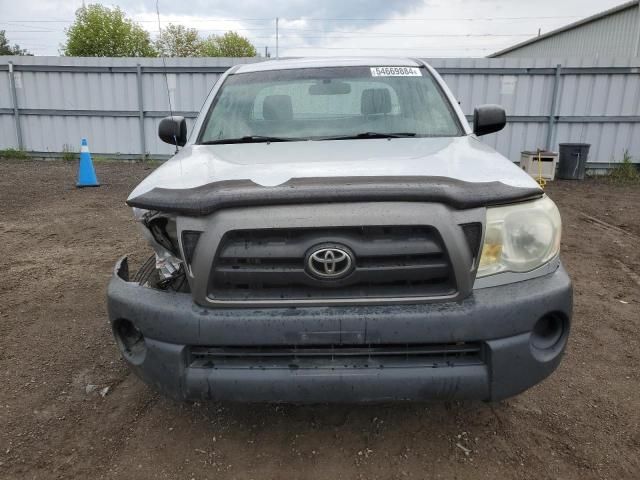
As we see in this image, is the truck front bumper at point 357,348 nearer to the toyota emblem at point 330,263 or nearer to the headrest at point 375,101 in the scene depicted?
the toyota emblem at point 330,263

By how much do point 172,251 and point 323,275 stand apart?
0.71 meters

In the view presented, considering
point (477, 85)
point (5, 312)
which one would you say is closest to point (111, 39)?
point (477, 85)

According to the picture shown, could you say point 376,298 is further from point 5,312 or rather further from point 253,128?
point 5,312

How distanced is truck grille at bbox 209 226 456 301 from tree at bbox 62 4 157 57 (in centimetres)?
3669

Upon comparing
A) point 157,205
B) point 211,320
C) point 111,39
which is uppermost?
point 111,39

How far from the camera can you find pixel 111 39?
3453 cm

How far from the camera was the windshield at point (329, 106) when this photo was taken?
3.02 m

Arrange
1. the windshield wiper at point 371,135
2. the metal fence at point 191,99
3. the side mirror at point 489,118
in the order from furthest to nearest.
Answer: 1. the metal fence at point 191,99
2. the side mirror at point 489,118
3. the windshield wiper at point 371,135

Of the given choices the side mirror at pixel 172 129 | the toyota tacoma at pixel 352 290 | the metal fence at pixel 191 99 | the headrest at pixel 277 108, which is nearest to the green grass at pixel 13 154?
the metal fence at pixel 191 99

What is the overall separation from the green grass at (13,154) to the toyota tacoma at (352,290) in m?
12.3

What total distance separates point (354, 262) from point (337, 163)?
0.58 m

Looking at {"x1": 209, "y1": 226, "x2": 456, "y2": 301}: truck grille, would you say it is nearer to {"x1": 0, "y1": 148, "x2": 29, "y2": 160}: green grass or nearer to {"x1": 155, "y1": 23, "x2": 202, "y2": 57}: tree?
{"x1": 0, "y1": 148, "x2": 29, "y2": 160}: green grass

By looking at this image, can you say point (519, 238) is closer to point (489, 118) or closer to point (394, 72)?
point (489, 118)

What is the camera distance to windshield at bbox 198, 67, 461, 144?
9.89 feet
